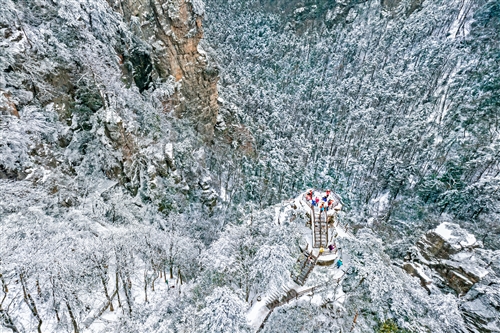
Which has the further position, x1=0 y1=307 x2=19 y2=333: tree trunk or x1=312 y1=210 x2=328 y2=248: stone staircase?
x1=312 y1=210 x2=328 y2=248: stone staircase

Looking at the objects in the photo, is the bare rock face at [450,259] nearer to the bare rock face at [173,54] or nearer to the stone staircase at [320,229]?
the stone staircase at [320,229]

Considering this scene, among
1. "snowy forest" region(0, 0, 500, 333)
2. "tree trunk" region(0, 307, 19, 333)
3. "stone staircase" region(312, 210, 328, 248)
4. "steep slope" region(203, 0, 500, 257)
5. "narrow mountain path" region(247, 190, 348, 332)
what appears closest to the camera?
"tree trunk" region(0, 307, 19, 333)

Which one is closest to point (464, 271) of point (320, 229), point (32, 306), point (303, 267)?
point (320, 229)

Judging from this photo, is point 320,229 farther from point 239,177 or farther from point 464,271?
point 239,177

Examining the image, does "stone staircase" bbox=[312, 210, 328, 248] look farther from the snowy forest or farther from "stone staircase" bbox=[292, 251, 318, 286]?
"stone staircase" bbox=[292, 251, 318, 286]

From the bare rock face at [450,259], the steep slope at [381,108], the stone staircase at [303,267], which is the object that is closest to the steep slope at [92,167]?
the stone staircase at [303,267]

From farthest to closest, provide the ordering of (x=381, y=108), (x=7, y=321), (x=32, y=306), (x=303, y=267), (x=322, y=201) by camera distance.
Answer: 1. (x=381, y=108)
2. (x=322, y=201)
3. (x=303, y=267)
4. (x=32, y=306)
5. (x=7, y=321)

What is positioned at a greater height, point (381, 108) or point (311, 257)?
point (381, 108)

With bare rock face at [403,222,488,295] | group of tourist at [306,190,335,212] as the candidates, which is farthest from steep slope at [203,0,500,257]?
group of tourist at [306,190,335,212]
